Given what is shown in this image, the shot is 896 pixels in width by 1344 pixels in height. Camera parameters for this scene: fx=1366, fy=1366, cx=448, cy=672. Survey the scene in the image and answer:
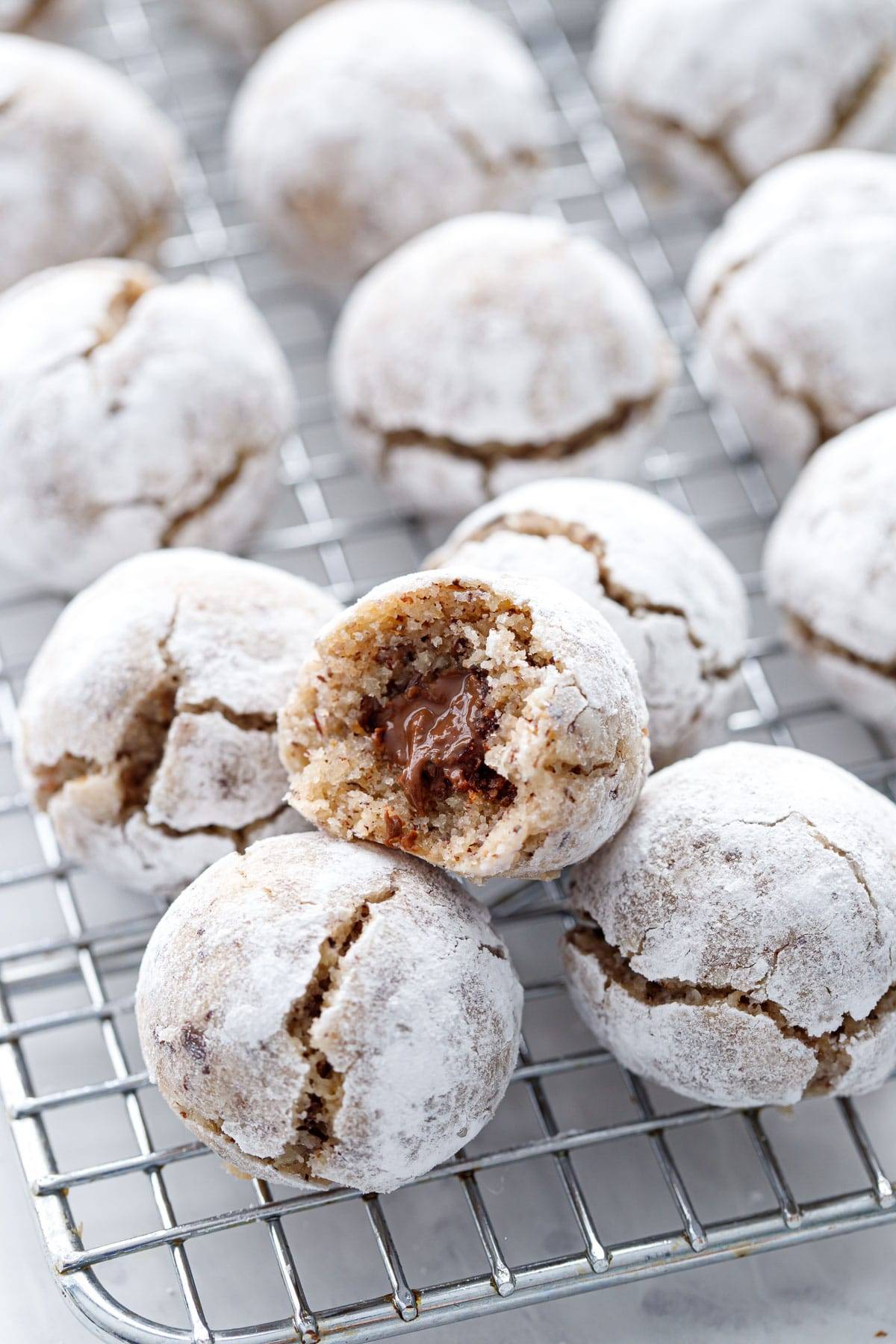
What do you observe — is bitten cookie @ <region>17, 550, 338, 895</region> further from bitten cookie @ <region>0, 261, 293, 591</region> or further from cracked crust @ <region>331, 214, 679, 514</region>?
cracked crust @ <region>331, 214, 679, 514</region>

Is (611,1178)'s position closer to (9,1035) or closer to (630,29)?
(9,1035)

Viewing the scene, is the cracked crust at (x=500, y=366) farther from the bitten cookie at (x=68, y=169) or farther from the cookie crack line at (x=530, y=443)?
the bitten cookie at (x=68, y=169)

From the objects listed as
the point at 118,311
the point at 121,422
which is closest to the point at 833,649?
the point at 121,422

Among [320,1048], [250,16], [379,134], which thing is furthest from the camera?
[250,16]

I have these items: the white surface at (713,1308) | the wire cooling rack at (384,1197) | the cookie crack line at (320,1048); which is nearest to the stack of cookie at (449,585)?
the cookie crack line at (320,1048)

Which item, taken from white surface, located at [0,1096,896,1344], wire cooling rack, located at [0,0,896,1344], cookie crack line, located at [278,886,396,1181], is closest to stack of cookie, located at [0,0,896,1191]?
cookie crack line, located at [278,886,396,1181]

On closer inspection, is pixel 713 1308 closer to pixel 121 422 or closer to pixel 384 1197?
pixel 384 1197
